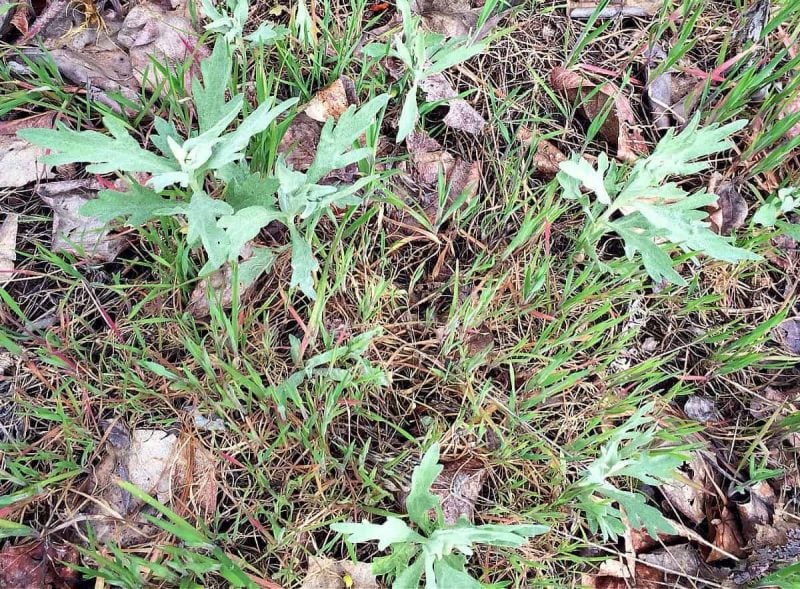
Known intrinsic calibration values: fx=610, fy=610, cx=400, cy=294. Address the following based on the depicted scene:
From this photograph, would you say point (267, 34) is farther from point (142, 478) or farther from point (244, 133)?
point (142, 478)

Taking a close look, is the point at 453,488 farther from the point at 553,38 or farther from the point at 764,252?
the point at 553,38

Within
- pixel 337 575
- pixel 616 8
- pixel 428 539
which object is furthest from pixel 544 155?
pixel 337 575

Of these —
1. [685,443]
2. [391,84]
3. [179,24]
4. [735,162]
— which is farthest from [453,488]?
[179,24]

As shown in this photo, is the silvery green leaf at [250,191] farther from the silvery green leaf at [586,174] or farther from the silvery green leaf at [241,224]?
the silvery green leaf at [586,174]

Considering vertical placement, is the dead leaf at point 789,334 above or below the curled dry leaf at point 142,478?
above

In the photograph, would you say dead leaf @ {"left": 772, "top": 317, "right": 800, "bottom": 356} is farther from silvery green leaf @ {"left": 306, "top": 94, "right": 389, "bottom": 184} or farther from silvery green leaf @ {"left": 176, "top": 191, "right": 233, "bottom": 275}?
silvery green leaf @ {"left": 176, "top": 191, "right": 233, "bottom": 275}

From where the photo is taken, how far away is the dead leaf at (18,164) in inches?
77.7

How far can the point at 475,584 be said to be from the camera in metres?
1.46

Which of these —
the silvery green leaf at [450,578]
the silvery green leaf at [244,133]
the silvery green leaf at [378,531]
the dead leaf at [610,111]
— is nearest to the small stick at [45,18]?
the silvery green leaf at [244,133]

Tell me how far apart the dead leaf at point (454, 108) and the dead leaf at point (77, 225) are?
3.80 ft

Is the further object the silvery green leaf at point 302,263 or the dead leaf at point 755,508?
the dead leaf at point 755,508

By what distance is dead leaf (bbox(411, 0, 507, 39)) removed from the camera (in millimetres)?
2303

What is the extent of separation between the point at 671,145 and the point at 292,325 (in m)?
1.26

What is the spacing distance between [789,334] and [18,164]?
8.97 feet
